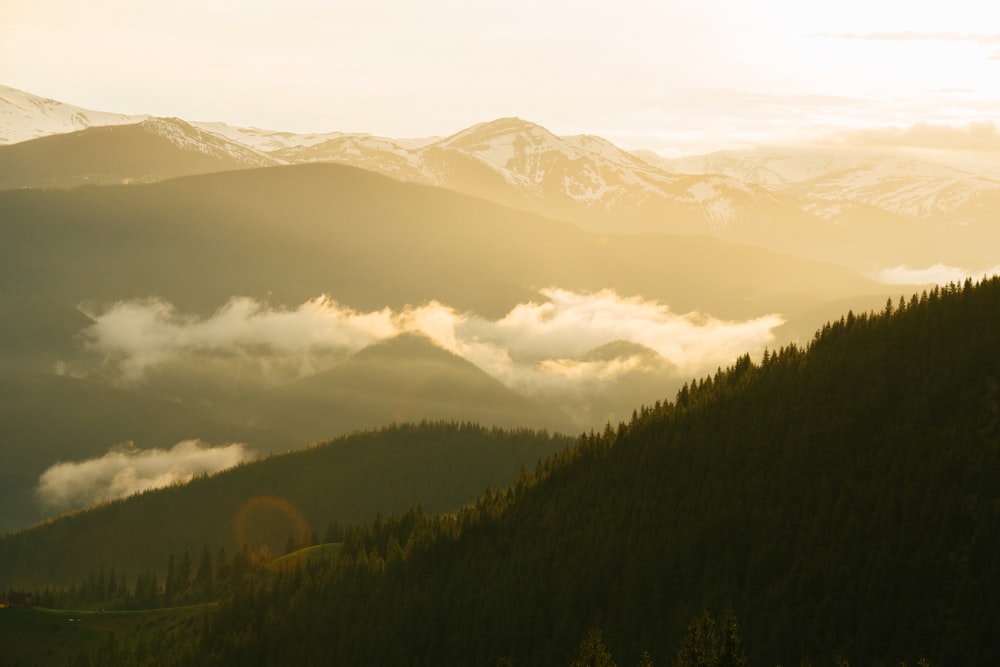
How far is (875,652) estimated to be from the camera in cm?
15262

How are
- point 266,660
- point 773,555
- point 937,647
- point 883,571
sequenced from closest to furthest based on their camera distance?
1. point 937,647
2. point 883,571
3. point 773,555
4. point 266,660

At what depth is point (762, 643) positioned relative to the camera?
513ft

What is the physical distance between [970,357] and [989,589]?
52142mm

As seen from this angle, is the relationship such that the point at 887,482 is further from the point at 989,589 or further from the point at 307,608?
the point at 307,608

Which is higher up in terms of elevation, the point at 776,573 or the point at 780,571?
the point at 780,571

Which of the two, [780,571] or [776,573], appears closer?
[776,573]

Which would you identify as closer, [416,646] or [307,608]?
[416,646]

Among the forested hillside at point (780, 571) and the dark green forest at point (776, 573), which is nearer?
the dark green forest at point (776, 573)

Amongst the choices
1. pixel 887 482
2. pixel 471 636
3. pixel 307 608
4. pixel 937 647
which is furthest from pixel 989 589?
pixel 307 608

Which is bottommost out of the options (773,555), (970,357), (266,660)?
(266,660)

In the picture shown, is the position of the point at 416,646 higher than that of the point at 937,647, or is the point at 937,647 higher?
the point at 937,647

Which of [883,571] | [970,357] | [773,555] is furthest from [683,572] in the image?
[970,357]

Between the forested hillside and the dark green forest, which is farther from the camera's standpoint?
the forested hillside

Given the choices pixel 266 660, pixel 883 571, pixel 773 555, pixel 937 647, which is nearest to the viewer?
pixel 937 647
